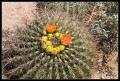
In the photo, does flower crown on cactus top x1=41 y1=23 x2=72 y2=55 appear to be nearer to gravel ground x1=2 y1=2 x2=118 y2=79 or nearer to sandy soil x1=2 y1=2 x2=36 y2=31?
gravel ground x1=2 y1=2 x2=118 y2=79

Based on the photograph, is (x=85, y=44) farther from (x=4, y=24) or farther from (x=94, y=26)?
(x=4, y=24)

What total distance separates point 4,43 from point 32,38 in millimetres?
785

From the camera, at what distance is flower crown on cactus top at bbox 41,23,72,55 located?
5.36 metres

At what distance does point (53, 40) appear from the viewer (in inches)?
215

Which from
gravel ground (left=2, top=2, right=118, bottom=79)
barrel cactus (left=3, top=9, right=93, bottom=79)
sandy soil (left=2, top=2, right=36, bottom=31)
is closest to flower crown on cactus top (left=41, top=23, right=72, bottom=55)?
barrel cactus (left=3, top=9, right=93, bottom=79)

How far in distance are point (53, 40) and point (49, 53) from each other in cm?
22

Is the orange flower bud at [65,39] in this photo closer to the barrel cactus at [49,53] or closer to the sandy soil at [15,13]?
the barrel cactus at [49,53]

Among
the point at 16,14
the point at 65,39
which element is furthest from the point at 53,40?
the point at 16,14

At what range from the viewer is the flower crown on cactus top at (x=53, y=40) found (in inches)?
211

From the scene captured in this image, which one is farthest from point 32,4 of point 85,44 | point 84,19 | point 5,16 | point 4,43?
point 85,44

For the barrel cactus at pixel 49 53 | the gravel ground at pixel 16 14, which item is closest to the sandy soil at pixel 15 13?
the gravel ground at pixel 16 14

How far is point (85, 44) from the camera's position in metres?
5.80

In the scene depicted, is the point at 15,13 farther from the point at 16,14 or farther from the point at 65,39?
the point at 65,39

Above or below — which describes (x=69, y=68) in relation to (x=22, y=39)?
below
